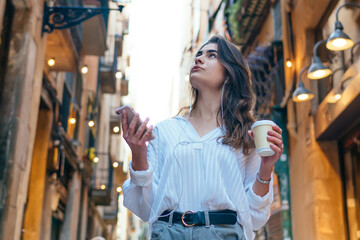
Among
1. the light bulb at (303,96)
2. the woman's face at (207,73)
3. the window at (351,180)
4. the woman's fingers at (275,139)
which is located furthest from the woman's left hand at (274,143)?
the window at (351,180)

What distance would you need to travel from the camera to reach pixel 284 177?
12289 millimetres

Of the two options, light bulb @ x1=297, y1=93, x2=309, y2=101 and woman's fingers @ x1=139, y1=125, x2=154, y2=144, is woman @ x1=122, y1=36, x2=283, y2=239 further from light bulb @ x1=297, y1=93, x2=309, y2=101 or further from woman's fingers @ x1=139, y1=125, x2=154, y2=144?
light bulb @ x1=297, y1=93, x2=309, y2=101

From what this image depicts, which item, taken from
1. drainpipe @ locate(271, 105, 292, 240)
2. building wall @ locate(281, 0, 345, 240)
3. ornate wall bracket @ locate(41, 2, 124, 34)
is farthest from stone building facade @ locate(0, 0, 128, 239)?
drainpipe @ locate(271, 105, 292, 240)

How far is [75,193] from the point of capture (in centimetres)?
1675

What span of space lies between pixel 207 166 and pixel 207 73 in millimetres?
650

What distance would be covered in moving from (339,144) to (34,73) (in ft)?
18.9

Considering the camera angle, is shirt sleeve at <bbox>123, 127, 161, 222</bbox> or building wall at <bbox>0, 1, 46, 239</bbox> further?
building wall at <bbox>0, 1, 46, 239</bbox>

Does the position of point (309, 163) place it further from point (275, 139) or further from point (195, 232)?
point (195, 232)

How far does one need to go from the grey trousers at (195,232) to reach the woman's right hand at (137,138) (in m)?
0.33

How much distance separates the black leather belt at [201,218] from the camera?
2.54 m

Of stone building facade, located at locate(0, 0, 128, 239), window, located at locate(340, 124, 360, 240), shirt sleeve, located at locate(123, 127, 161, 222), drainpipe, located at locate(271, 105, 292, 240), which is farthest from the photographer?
drainpipe, located at locate(271, 105, 292, 240)

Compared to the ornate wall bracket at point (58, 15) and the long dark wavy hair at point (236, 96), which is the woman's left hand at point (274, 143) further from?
the ornate wall bracket at point (58, 15)

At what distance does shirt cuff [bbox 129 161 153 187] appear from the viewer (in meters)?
2.69

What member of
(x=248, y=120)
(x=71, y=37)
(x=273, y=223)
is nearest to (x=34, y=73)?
(x=71, y=37)
